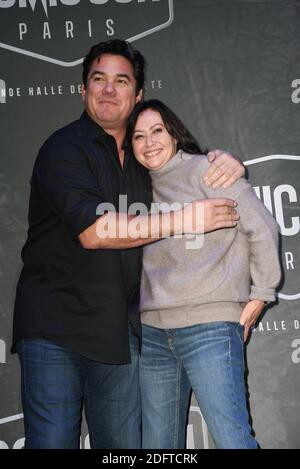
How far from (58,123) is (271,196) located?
975 mm

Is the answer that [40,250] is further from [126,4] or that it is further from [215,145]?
[126,4]

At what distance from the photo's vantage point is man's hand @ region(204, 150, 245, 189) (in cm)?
156

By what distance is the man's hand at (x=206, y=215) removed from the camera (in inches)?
57.4

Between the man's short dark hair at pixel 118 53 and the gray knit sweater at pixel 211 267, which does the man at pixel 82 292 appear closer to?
the gray knit sweater at pixel 211 267

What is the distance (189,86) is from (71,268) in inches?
43.2

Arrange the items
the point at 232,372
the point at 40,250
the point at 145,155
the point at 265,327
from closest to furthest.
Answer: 1. the point at 232,372
2. the point at 40,250
3. the point at 145,155
4. the point at 265,327

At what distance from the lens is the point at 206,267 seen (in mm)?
1515

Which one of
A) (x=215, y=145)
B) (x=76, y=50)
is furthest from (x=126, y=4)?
(x=215, y=145)

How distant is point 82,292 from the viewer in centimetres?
154

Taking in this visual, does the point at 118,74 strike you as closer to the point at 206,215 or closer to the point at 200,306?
the point at 206,215

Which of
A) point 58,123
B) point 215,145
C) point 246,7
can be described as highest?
point 246,7

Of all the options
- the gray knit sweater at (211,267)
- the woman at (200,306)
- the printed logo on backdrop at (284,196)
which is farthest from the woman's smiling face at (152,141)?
the printed logo on backdrop at (284,196)

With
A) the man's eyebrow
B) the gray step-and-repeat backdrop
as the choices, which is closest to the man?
the man's eyebrow
